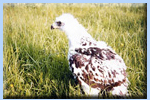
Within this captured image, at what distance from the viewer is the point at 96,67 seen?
162cm

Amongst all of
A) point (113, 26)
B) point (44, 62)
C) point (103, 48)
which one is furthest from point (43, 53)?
point (113, 26)

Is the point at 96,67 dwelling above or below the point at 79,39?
below

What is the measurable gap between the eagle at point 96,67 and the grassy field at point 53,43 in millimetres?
161

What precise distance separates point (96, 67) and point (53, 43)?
22.1 inches

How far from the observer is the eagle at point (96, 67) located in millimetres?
1622

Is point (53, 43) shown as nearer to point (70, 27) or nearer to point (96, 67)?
point (70, 27)

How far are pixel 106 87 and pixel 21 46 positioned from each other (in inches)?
35.6

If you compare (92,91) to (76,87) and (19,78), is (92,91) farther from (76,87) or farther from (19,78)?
(19,78)

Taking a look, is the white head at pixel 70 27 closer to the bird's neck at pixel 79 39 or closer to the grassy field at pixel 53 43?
the bird's neck at pixel 79 39

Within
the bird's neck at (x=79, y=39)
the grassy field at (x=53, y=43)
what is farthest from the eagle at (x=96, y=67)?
the grassy field at (x=53, y=43)

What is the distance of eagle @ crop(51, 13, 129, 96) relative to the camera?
162 centimetres

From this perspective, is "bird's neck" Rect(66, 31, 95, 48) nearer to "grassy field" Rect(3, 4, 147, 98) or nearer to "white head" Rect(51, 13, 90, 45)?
"white head" Rect(51, 13, 90, 45)

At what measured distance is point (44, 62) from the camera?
193 cm

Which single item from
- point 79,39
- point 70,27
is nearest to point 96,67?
point 79,39
